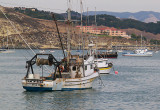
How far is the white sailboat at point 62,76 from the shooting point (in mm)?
47344

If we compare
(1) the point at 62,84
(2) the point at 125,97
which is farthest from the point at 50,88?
(2) the point at 125,97

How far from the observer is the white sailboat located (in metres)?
47.3

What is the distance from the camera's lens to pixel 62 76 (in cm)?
4884

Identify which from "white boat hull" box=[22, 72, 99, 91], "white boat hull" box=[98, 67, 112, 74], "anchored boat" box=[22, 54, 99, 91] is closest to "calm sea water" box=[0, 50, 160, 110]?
"white boat hull" box=[22, 72, 99, 91]

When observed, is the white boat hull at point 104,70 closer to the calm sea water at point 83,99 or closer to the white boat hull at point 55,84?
the calm sea water at point 83,99

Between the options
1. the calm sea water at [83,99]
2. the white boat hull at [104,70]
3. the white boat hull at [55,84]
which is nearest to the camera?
the calm sea water at [83,99]

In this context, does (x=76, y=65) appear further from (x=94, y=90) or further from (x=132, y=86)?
(x=132, y=86)

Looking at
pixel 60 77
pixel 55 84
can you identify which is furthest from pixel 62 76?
pixel 55 84

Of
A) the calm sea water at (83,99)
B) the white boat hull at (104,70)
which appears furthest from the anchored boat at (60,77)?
the white boat hull at (104,70)

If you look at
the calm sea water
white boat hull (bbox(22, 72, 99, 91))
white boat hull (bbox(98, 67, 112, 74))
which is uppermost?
white boat hull (bbox(22, 72, 99, 91))

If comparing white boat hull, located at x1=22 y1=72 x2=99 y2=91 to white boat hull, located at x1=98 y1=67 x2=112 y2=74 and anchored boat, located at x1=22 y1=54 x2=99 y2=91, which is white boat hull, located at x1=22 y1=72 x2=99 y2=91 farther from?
white boat hull, located at x1=98 y1=67 x2=112 y2=74

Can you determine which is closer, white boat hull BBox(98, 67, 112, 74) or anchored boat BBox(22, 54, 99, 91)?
anchored boat BBox(22, 54, 99, 91)

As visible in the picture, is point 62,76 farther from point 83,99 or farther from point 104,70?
point 104,70

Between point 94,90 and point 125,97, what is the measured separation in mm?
5602
